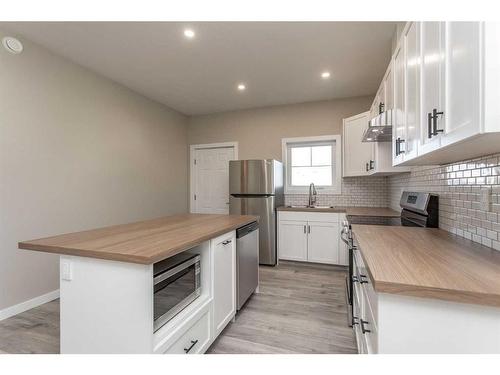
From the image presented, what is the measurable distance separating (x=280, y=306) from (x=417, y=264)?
1.68 meters

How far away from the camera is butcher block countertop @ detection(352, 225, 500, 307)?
721 millimetres

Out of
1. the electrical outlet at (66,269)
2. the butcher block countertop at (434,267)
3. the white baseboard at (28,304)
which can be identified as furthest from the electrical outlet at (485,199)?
the white baseboard at (28,304)

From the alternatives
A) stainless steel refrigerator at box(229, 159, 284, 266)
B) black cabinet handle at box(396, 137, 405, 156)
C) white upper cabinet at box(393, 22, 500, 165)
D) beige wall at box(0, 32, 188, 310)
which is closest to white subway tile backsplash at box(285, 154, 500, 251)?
white upper cabinet at box(393, 22, 500, 165)

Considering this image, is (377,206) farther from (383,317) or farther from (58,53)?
(58,53)

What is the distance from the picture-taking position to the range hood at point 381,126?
6.57 ft

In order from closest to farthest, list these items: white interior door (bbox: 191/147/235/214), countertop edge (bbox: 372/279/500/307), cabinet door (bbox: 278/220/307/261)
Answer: countertop edge (bbox: 372/279/500/307), cabinet door (bbox: 278/220/307/261), white interior door (bbox: 191/147/235/214)

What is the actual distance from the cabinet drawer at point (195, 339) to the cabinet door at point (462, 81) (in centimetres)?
160

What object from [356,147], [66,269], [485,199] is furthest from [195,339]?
[356,147]

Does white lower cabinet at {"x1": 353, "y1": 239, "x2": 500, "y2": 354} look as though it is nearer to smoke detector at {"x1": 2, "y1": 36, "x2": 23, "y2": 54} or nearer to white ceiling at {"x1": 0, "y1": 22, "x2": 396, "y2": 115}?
white ceiling at {"x1": 0, "y1": 22, "x2": 396, "y2": 115}

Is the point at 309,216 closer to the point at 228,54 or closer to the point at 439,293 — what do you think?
the point at 228,54

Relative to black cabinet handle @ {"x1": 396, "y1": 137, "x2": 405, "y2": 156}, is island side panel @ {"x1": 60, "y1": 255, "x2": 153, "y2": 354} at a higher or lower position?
lower

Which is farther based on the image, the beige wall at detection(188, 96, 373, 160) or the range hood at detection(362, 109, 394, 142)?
the beige wall at detection(188, 96, 373, 160)

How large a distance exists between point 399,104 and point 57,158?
10.6ft
